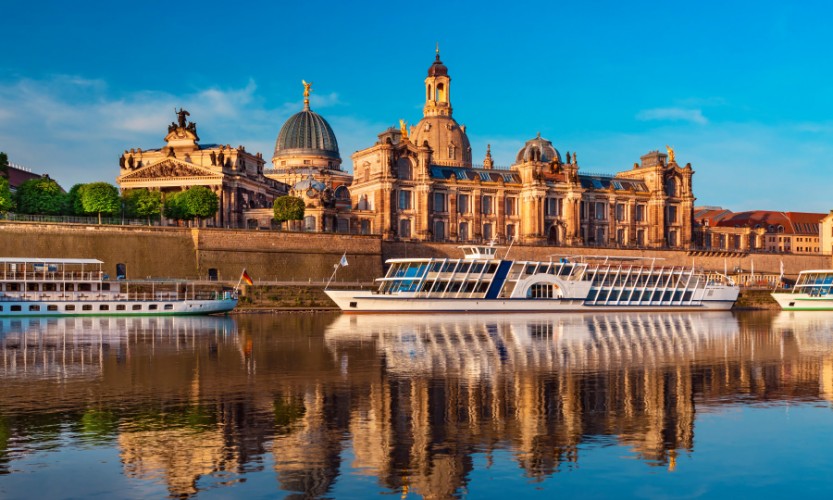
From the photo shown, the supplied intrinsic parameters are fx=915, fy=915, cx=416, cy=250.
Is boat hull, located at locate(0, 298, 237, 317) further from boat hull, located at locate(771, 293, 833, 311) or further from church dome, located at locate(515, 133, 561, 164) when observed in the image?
church dome, located at locate(515, 133, 561, 164)

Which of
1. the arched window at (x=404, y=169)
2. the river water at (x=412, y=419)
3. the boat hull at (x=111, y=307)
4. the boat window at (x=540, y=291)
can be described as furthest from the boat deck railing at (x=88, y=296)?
the arched window at (x=404, y=169)

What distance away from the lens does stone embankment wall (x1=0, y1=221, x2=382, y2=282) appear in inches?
2940

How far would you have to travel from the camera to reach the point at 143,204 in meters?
88.9

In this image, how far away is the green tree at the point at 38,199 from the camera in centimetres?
8125

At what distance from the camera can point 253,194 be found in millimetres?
104625

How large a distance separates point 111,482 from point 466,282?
174 ft

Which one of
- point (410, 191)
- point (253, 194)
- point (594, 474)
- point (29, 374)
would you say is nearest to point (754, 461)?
point (594, 474)

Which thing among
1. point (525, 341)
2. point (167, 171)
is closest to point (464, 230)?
point (167, 171)

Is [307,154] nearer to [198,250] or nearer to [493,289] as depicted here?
[198,250]

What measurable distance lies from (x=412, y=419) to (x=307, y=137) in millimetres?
117224

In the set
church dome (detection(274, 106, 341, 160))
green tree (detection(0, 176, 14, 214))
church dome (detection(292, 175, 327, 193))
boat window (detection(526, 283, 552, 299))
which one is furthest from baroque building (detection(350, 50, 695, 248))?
green tree (detection(0, 176, 14, 214))

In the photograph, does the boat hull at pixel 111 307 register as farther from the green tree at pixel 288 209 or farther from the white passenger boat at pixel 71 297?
the green tree at pixel 288 209

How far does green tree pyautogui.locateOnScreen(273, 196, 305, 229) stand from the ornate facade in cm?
672

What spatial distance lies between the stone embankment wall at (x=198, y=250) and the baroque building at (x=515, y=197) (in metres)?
11.4
